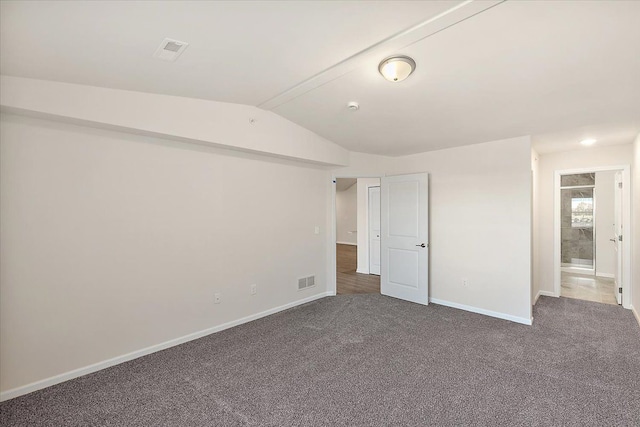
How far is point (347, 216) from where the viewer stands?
1132 cm

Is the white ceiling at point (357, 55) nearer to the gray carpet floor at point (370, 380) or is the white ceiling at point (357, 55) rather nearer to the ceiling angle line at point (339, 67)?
the ceiling angle line at point (339, 67)

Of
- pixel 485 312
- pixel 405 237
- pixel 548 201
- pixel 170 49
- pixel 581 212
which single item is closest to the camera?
pixel 170 49

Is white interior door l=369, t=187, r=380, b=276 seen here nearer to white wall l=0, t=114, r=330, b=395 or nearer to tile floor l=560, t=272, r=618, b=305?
white wall l=0, t=114, r=330, b=395

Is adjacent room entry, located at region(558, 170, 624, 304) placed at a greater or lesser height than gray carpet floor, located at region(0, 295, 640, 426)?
greater

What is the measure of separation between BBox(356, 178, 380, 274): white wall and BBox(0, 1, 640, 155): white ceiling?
3385 millimetres

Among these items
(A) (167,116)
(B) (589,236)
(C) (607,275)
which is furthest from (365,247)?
(B) (589,236)

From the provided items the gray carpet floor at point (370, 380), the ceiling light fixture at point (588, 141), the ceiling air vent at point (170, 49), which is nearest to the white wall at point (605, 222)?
the ceiling light fixture at point (588, 141)

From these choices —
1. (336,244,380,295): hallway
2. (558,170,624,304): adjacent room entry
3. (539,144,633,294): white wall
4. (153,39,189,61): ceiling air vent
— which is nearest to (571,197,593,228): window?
(558,170,624,304): adjacent room entry

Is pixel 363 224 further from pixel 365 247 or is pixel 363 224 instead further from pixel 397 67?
pixel 397 67

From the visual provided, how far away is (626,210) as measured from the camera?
4309mm

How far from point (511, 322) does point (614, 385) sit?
1.38 metres

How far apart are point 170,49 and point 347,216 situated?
9.56 metres

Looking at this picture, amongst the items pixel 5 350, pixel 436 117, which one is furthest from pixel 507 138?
pixel 5 350

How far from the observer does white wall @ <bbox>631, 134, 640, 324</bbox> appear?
3740mm
